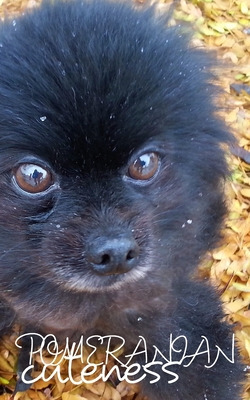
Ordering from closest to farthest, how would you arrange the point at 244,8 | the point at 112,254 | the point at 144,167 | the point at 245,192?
the point at 112,254, the point at 144,167, the point at 245,192, the point at 244,8

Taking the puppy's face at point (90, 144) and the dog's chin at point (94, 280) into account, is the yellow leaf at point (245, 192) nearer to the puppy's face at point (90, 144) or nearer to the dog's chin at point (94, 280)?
the puppy's face at point (90, 144)

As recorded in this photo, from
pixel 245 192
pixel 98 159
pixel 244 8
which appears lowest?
pixel 245 192

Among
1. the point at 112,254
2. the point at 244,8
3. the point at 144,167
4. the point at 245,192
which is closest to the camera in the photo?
the point at 112,254

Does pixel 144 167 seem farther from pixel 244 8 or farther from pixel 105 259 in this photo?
pixel 244 8

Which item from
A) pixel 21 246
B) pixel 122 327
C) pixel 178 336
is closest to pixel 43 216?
pixel 21 246

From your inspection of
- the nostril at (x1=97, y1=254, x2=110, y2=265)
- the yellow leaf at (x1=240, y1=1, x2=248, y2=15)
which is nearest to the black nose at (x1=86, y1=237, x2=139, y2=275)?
the nostril at (x1=97, y1=254, x2=110, y2=265)

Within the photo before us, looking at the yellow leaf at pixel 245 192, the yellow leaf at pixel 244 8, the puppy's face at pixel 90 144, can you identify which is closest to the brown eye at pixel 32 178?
the puppy's face at pixel 90 144

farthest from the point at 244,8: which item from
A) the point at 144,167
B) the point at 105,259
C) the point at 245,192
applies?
the point at 105,259
